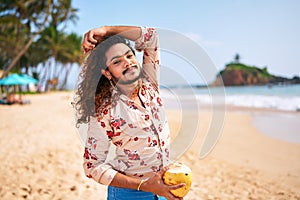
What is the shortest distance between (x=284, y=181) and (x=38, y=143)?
4.94 metres

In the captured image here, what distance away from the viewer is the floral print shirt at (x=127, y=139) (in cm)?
118

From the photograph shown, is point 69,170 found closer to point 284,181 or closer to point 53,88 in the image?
point 284,181

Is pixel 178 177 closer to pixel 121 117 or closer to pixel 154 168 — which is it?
pixel 154 168

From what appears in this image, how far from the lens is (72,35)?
4381cm

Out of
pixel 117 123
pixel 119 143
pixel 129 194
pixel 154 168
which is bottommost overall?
pixel 129 194

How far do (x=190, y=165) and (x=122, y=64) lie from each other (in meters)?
4.01

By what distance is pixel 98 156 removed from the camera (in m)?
1.18

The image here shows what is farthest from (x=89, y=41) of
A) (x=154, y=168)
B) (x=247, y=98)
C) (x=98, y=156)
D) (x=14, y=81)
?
(x=247, y=98)

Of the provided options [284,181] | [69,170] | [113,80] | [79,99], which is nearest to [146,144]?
[113,80]

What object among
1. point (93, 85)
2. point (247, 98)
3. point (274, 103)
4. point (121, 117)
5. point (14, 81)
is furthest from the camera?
point (247, 98)

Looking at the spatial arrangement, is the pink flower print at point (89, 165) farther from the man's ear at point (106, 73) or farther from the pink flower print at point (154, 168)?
the man's ear at point (106, 73)

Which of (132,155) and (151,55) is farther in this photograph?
(151,55)

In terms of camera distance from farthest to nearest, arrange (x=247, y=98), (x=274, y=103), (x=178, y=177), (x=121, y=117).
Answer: (x=247, y=98) → (x=274, y=103) → (x=121, y=117) → (x=178, y=177)

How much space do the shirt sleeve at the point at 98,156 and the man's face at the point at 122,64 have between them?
0.87 ft
